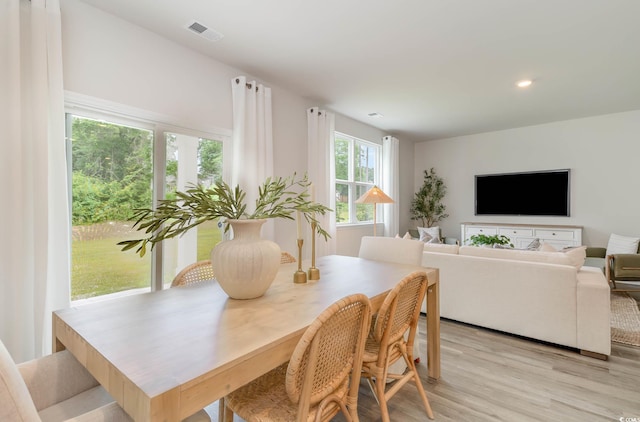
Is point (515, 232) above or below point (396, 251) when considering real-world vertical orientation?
below

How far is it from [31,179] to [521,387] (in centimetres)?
341

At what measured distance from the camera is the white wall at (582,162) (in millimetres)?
4652

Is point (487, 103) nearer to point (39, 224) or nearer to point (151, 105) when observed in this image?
point (151, 105)

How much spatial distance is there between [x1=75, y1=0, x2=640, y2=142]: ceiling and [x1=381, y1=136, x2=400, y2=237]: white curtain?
1.40m

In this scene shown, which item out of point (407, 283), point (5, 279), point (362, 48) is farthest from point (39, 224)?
point (362, 48)

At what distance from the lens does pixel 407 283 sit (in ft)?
4.46

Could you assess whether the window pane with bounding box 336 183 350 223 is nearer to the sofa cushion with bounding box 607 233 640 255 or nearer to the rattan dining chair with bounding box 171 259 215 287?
the rattan dining chair with bounding box 171 259 215 287

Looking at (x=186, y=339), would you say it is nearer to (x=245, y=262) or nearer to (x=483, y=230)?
(x=245, y=262)

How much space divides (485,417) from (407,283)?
3.39 ft

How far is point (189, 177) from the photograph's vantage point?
2.95 metres

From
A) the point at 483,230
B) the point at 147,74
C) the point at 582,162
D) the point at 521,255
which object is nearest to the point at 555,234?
the point at 483,230

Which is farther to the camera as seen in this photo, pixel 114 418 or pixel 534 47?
pixel 534 47

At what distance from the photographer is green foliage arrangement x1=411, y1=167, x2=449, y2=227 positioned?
6.43m

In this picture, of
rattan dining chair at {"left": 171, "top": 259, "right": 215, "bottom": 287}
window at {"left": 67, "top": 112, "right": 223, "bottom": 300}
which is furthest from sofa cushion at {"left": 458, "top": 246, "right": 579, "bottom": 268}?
window at {"left": 67, "top": 112, "right": 223, "bottom": 300}
